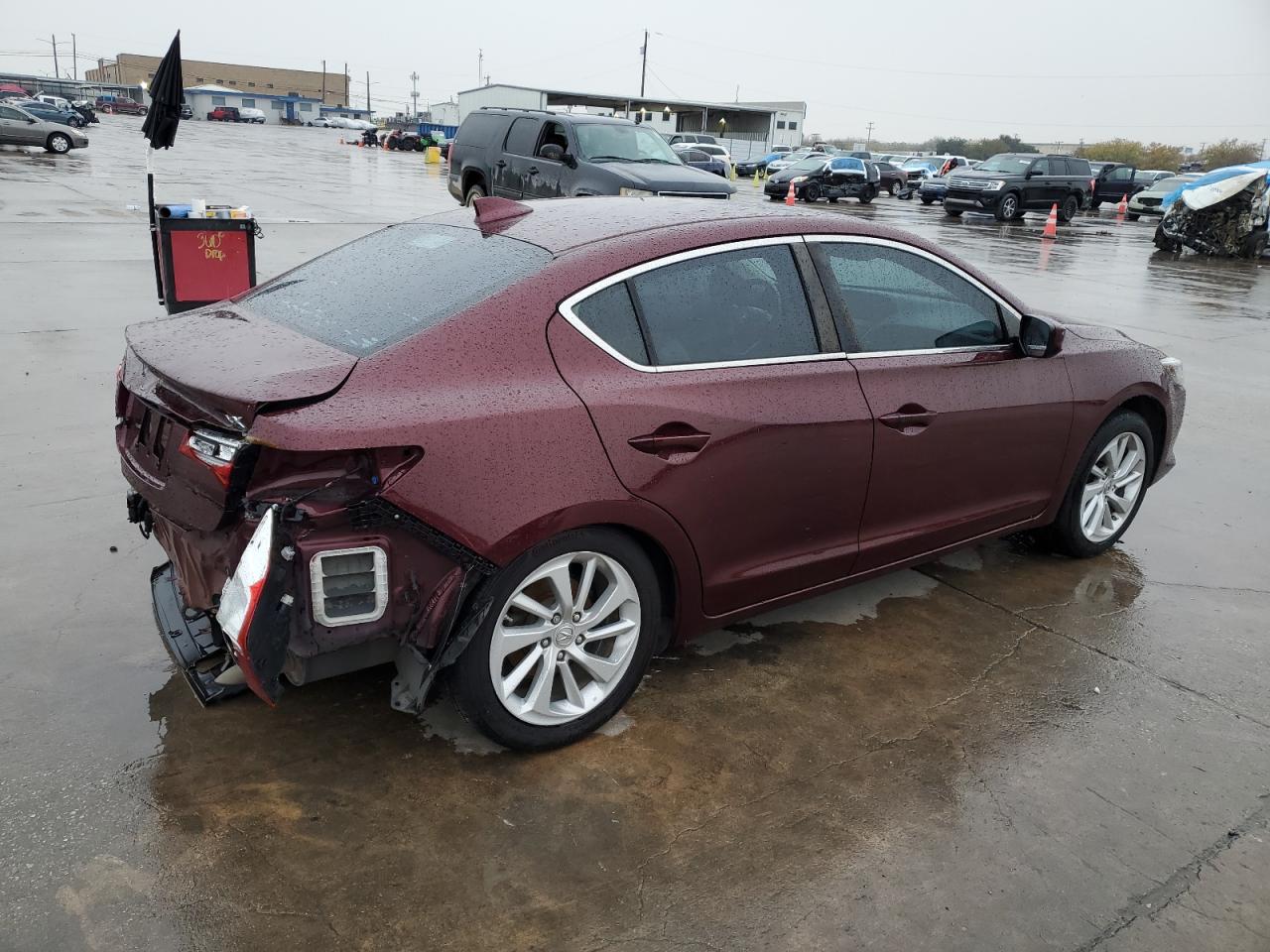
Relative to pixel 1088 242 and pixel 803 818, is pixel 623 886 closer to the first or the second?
pixel 803 818

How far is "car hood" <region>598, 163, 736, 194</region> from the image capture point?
1263cm

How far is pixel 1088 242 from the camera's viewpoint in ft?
76.1

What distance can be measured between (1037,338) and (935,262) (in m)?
0.56

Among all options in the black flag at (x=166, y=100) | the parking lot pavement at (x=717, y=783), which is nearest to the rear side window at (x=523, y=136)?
the black flag at (x=166, y=100)

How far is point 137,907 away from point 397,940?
632 millimetres

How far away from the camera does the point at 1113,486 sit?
15.9 feet

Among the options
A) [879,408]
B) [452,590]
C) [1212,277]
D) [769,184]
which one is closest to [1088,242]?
[1212,277]

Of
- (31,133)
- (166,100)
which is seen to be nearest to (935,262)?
(166,100)

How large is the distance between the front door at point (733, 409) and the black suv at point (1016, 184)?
87.6 feet


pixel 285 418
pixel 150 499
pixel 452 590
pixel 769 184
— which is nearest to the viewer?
pixel 285 418

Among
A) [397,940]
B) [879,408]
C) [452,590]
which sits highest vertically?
[879,408]

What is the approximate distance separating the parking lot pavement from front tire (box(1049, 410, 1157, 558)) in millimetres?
154

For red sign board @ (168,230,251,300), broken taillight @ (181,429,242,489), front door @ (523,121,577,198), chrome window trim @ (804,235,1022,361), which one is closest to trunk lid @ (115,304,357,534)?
broken taillight @ (181,429,242,489)

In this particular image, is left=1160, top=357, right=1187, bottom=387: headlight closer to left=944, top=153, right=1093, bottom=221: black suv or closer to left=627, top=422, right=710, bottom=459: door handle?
left=627, top=422, right=710, bottom=459: door handle
